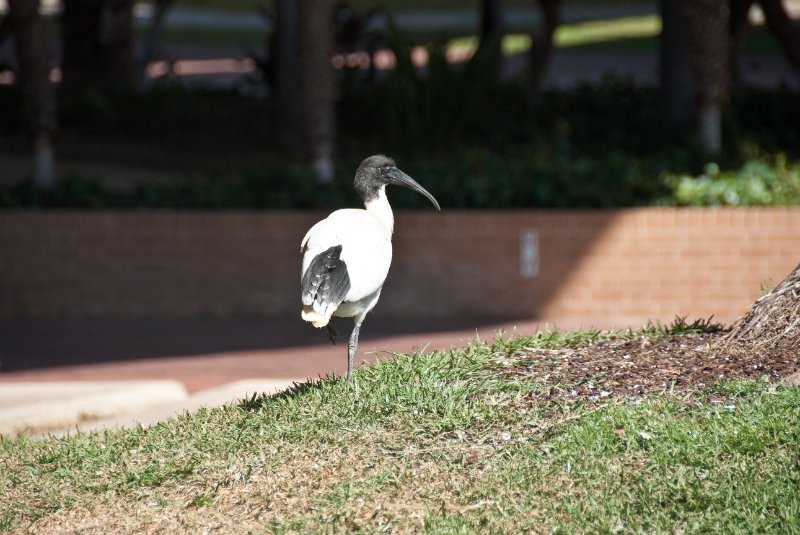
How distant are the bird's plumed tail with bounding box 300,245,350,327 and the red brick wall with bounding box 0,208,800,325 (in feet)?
17.9

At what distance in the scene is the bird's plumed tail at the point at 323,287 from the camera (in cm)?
581

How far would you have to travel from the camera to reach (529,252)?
→ 37.2 ft

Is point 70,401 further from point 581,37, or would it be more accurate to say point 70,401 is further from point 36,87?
point 581,37

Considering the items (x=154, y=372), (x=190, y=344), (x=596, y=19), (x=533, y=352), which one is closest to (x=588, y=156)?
(x=190, y=344)

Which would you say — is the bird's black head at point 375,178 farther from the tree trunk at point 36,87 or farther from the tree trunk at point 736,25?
the tree trunk at point 736,25

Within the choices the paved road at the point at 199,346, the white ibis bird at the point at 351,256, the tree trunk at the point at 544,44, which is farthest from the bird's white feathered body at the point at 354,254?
the tree trunk at the point at 544,44

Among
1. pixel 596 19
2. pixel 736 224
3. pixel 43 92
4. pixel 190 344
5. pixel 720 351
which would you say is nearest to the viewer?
pixel 720 351

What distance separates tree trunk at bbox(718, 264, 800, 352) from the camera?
6.13m

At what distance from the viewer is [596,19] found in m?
45.3

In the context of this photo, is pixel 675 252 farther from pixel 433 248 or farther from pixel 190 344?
pixel 190 344

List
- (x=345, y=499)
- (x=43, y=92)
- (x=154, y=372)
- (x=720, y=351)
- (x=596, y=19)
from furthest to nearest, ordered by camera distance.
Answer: (x=596, y=19) → (x=43, y=92) → (x=154, y=372) → (x=720, y=351) → (x=345, y=499)

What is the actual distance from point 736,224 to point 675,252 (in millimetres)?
603

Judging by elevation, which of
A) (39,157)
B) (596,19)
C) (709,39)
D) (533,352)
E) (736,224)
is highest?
(596,19)

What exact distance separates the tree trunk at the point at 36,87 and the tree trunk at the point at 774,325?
26.1 feet
